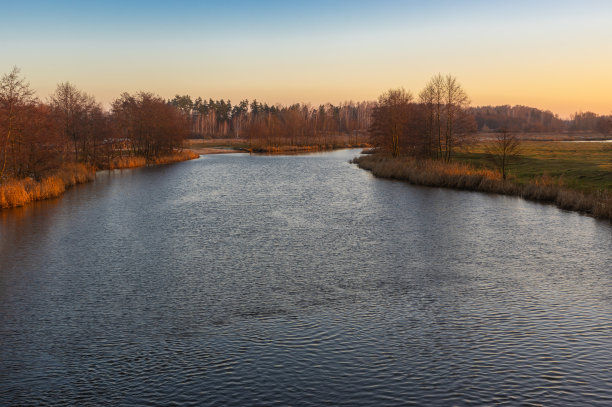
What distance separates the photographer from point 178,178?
5434cm

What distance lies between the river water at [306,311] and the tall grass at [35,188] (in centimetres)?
596

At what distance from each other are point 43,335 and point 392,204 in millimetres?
25437

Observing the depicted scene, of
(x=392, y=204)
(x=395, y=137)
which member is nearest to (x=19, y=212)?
(x=392, y=204)

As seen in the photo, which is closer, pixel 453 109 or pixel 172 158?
pixel 453 109

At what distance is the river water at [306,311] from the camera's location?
966 cm

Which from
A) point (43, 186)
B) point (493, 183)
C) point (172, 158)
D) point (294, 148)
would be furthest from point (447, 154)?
point (294, 148)

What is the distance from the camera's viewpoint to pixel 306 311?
45.4ft

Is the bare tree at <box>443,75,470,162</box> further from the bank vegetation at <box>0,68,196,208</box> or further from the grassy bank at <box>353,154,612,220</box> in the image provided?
the bank vegetation at <box>0,68,196,208</box>

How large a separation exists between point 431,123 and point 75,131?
41308 millimetres

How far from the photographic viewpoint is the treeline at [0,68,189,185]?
37.5m

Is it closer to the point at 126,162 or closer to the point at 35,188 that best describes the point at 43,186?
the point at 35,188

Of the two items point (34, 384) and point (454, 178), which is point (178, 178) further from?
point (34, 384)

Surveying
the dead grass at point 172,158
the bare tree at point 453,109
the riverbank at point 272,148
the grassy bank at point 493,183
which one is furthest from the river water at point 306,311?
the riverbank at point 272,148

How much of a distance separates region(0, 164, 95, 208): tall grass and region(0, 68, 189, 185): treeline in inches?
42.9
